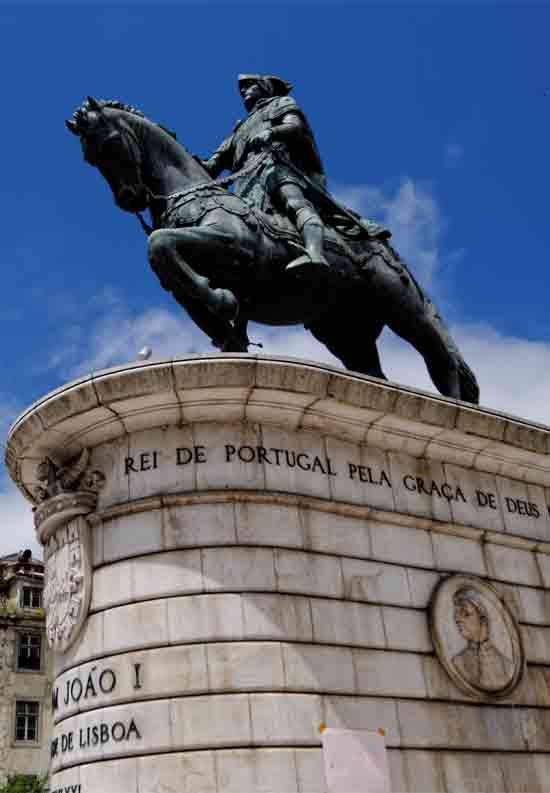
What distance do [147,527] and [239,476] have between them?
107 centimetres

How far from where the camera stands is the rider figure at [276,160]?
39.5ft

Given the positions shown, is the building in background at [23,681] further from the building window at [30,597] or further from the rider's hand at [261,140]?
the rider's hand at [261,140]

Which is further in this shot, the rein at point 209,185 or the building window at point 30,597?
the building window at point 30,597

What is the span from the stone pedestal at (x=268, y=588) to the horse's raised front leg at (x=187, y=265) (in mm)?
1280

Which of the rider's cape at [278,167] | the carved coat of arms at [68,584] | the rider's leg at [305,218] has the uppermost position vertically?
the rider's cape at [278,167]

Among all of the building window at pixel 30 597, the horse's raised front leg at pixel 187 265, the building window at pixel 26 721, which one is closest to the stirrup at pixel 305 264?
the horse's raised front leg at pixel 187 265

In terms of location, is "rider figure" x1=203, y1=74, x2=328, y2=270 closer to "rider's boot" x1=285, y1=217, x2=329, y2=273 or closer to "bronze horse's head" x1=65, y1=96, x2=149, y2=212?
"rider's boot" x1=285, y1=217, x2=329, y2=273

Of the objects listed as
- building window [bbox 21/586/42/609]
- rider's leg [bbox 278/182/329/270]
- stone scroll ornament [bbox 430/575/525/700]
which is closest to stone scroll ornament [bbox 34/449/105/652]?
rider's leg [bbox 278/182/329/270]

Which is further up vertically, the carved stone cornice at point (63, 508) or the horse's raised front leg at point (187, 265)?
the horse's raised front leg at point (187, 265)

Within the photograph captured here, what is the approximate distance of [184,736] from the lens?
8781mm

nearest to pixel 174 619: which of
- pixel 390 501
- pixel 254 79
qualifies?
pixel 390 501

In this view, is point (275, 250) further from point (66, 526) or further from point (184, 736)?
point (184, 736)

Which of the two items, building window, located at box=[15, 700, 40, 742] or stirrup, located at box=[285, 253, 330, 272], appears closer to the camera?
stirrup, located at box=[285, 253, 330, 272]

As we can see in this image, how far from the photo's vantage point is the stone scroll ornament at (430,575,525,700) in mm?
10289
